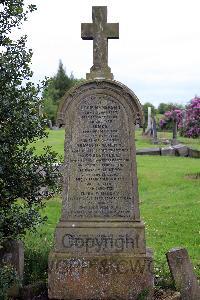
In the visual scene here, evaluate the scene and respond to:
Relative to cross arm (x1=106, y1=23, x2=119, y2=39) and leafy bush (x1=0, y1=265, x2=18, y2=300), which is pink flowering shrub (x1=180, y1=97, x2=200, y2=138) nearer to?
cross arm (x1=106, y1=23, x2=119, y2=39)

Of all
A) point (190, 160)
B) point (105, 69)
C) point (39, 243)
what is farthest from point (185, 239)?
point (190, 160)

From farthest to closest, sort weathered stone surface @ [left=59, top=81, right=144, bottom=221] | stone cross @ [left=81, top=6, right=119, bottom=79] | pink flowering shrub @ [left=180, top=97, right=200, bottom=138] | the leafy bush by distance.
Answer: pink flowering shrub @ [left=180, top=97, right=200, bottom=138]
stone cross @ [left=81, top=6, right=119, bottom=79]
weathered stone surface @ [left=59, top=81, right=144, bottom=221]
the leafy bush

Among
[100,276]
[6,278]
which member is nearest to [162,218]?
[100,276]

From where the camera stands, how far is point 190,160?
24766 mm

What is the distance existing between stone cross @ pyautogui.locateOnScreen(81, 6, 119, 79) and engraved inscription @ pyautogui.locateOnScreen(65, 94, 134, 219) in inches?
13.8

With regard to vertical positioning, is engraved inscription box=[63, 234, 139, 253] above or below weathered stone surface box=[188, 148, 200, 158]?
above

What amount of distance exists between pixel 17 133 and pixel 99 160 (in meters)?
1.28

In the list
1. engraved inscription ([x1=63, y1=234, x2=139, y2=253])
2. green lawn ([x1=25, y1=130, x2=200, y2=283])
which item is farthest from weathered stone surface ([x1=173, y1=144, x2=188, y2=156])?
engraved inscription ([x1=63, y1=234, x2=139, y2=253])

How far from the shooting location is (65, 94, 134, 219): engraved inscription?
709 centimetres

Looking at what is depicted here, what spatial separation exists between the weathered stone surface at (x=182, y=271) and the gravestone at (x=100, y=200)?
336 mm

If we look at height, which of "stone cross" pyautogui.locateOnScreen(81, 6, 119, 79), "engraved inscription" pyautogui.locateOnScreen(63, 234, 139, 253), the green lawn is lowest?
the green lawn

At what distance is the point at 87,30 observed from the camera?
24.2 ft

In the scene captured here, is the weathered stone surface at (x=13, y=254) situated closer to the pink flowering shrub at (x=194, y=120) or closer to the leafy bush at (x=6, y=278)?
the leafy bush at (x=6, y=278)

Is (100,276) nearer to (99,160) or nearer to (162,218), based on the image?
(99,160)
